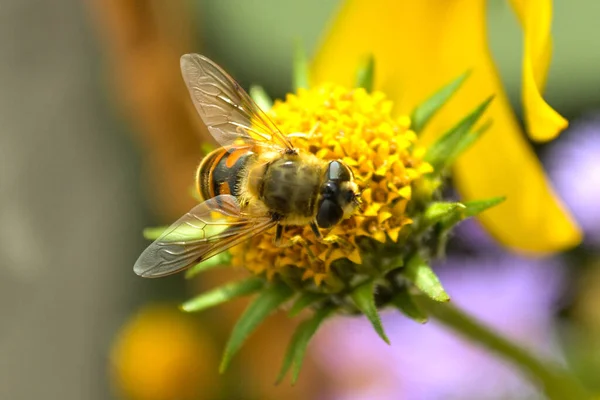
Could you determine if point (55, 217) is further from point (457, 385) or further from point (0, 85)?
point (457, 385)

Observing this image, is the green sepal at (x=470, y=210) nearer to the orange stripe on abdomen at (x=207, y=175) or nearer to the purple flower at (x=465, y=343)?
the orange stripe on abdomen at (x=207, y=175)

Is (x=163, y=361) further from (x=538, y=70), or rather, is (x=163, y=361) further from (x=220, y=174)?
(x=538, y=70)

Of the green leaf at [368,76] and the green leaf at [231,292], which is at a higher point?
the green leaf at [368,76]

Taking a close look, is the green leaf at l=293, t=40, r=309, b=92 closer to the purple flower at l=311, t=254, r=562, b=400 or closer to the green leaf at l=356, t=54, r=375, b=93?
the green leaf at l=356, t=54, r=375, b=93

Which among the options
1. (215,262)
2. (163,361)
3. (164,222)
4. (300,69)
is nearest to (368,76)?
(300,69)

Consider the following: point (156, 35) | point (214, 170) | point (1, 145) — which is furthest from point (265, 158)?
point (1, 145)

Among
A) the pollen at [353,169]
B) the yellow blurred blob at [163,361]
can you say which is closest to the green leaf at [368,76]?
the pollen at [353,169]

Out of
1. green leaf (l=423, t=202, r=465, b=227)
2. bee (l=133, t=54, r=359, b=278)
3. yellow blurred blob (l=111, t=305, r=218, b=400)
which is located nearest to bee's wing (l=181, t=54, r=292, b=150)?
bee (l=133, t=54, r=359, b=278)
